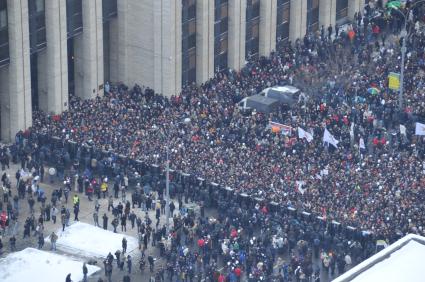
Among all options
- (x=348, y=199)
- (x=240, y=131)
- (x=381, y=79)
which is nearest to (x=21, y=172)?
(x=240, y=131)

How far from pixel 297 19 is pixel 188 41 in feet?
43.6

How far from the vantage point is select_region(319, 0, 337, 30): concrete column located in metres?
130

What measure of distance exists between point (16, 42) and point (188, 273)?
25121 millimetres

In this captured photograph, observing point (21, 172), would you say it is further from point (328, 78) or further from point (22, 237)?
point (328, 78)

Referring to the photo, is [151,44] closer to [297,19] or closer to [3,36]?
[3,36]

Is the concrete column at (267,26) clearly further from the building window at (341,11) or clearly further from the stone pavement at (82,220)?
the stone pavement at (82,220)

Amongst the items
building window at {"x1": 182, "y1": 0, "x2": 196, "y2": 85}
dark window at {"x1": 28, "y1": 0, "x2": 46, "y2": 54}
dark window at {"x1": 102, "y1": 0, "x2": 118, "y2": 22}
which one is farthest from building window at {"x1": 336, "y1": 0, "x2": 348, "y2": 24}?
dark window at {"x1": 28, "y1": 0, "x2": 46, "y2": 54}

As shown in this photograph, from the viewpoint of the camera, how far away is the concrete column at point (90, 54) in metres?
112

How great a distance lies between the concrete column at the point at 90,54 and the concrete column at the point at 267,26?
1557 centimetres

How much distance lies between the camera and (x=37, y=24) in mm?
108250

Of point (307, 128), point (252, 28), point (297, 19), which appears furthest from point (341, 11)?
point (307, 128)


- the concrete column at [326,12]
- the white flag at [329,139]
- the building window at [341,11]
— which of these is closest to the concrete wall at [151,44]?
the white flag at [329,139]

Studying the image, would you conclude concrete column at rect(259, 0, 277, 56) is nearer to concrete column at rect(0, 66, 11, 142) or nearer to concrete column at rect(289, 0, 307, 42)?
concrete column at rect(289, 0, 307, 42)

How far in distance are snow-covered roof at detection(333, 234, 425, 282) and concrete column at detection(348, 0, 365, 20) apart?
2317 inches
